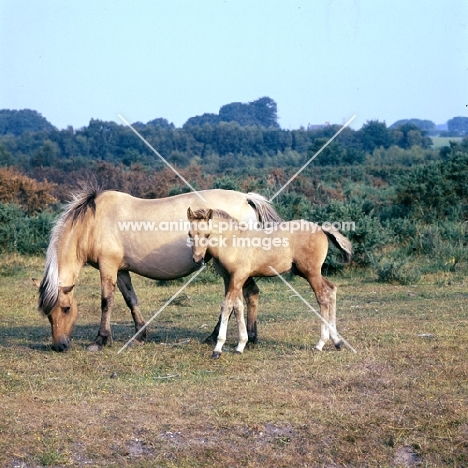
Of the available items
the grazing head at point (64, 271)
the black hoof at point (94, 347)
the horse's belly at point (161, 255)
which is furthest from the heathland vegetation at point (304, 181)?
the black hoof at point (94, 347)

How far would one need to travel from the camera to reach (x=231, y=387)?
7.20m

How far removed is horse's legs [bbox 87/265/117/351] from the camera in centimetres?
941

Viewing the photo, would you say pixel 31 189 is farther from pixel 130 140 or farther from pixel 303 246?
pixel 130 140

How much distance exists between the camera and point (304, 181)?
32469mm

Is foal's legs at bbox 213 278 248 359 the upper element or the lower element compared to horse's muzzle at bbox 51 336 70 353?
upper

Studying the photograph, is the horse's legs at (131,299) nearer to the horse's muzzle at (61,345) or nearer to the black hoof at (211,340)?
the black hoof at (211,340)

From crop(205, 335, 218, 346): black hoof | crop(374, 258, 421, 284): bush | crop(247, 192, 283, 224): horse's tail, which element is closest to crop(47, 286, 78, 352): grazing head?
crop(205, 335, 218, 346): black hoof

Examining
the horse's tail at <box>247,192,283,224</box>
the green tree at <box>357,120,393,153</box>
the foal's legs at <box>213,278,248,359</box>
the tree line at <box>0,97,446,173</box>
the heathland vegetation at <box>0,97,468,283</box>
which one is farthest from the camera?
the green tree at <box>357,120,393,153</box>

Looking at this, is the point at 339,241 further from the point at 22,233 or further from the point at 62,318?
the point at 22,233

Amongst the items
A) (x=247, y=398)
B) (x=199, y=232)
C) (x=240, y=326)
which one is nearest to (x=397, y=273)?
(x=240, y=326)

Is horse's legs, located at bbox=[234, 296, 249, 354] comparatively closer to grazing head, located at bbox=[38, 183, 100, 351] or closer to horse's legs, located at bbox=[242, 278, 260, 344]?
horse's legs, located at bbox=[242, 278, 260, 344]

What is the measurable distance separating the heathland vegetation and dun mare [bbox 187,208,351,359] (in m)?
4.45

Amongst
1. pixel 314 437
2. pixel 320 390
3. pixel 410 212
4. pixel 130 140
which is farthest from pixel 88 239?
pixel 130 140

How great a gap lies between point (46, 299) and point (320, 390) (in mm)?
3704
